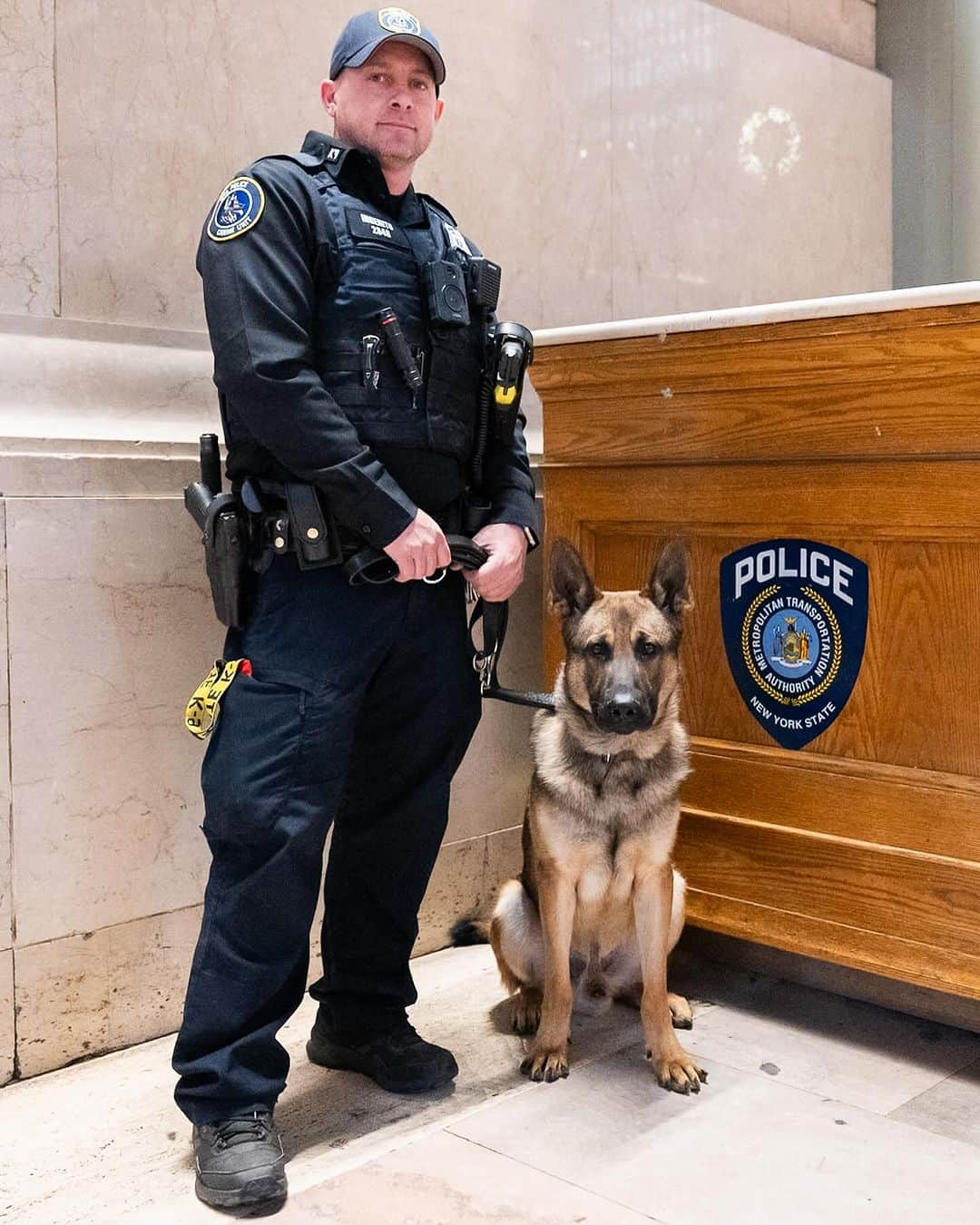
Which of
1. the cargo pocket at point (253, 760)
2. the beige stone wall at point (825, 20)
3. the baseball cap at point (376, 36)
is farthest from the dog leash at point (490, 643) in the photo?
the beige stone wall at point (825, 20)

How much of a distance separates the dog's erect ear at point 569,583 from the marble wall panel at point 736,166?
146 cm

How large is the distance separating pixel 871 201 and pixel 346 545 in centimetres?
318

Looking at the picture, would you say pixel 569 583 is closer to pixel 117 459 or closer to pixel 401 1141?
pixel 117 459

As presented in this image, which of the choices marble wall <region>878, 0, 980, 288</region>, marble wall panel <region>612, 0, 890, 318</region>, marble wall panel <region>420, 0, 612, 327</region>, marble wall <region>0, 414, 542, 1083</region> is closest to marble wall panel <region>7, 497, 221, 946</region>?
marble wall <region>0, 414, 542, 1083</region>

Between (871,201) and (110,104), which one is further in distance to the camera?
(871,201)

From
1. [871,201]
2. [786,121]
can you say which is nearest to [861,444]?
[786,121]

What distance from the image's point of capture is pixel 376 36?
82.0 inches

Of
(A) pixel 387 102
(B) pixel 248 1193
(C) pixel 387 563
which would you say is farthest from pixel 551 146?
(B) pixel 248 1193

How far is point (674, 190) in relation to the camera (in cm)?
377

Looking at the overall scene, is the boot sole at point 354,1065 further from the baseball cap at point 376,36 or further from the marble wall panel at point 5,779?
the baseball cap at point 376,36

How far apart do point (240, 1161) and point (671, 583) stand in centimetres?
124

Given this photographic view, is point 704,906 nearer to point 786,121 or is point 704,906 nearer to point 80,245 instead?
point 80,245

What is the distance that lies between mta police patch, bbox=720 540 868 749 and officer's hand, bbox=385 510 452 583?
797 mm

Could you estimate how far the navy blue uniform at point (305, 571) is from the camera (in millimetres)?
1976
